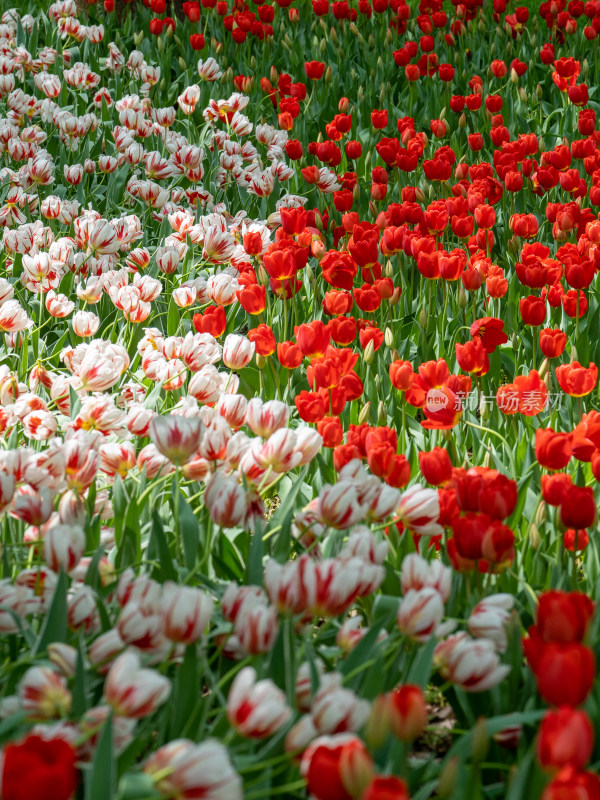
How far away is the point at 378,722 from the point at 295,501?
109cm

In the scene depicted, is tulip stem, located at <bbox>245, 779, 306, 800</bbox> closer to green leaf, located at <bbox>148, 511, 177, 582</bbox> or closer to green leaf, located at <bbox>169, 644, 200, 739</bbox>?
green leaf, located at <bbox>169, 644, 200, 739</bbox>

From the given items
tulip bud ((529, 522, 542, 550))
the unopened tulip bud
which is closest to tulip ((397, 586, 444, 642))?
tulip bud ((529, 522, 542, 550))

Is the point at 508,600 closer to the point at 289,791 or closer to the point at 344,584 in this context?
the point at 344,584

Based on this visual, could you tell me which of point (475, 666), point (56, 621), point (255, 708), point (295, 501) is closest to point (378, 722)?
point (255, 708)

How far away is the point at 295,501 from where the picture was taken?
216cm

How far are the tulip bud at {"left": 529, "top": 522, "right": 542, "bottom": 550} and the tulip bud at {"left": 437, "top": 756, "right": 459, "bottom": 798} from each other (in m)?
0.79

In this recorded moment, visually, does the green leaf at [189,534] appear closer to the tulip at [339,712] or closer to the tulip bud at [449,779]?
the tulip at [339,712]

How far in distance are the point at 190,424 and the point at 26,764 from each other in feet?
2.51

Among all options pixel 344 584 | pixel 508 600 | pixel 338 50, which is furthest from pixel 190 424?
pixel 338 50

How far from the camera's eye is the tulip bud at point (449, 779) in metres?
1.09

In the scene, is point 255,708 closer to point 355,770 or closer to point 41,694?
point 355,770

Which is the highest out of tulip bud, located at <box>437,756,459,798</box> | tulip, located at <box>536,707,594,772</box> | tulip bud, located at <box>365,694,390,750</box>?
tulip, located at <box>536,707,594,772</box>

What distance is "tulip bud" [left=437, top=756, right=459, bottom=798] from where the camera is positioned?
1089mm

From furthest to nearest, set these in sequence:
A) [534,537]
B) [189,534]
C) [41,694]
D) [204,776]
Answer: [534,537]
[189,534]
[41,694]
[204,776]
